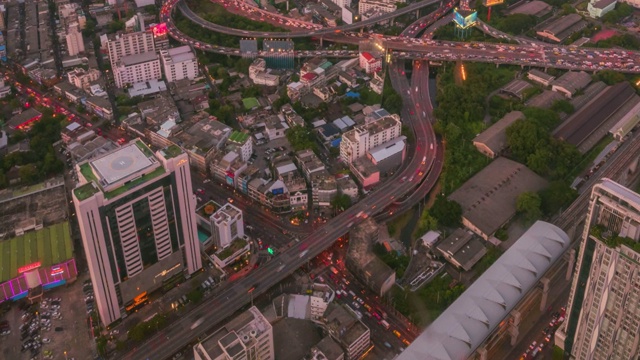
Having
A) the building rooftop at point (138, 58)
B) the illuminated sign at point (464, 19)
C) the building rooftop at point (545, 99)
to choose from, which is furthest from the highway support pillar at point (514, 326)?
the building rooftop at point (138, 58)

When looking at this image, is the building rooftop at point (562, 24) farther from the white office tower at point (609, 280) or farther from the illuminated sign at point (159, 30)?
the white office tower at point (609, 280)

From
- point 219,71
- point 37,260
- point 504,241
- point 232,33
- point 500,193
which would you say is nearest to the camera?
point 37,260

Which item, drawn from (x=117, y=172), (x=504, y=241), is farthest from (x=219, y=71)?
(x=504, y=241)

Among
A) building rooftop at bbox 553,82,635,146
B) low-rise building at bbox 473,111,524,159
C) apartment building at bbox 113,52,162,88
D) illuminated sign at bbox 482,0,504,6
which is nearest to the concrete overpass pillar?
low-rise building at bbox 473,111,524,159

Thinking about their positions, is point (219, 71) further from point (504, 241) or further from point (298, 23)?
point (504, 241)

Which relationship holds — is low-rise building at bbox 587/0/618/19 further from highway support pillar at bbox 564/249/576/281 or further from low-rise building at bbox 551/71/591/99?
highway support pillar at bbox 564/249/576/281
